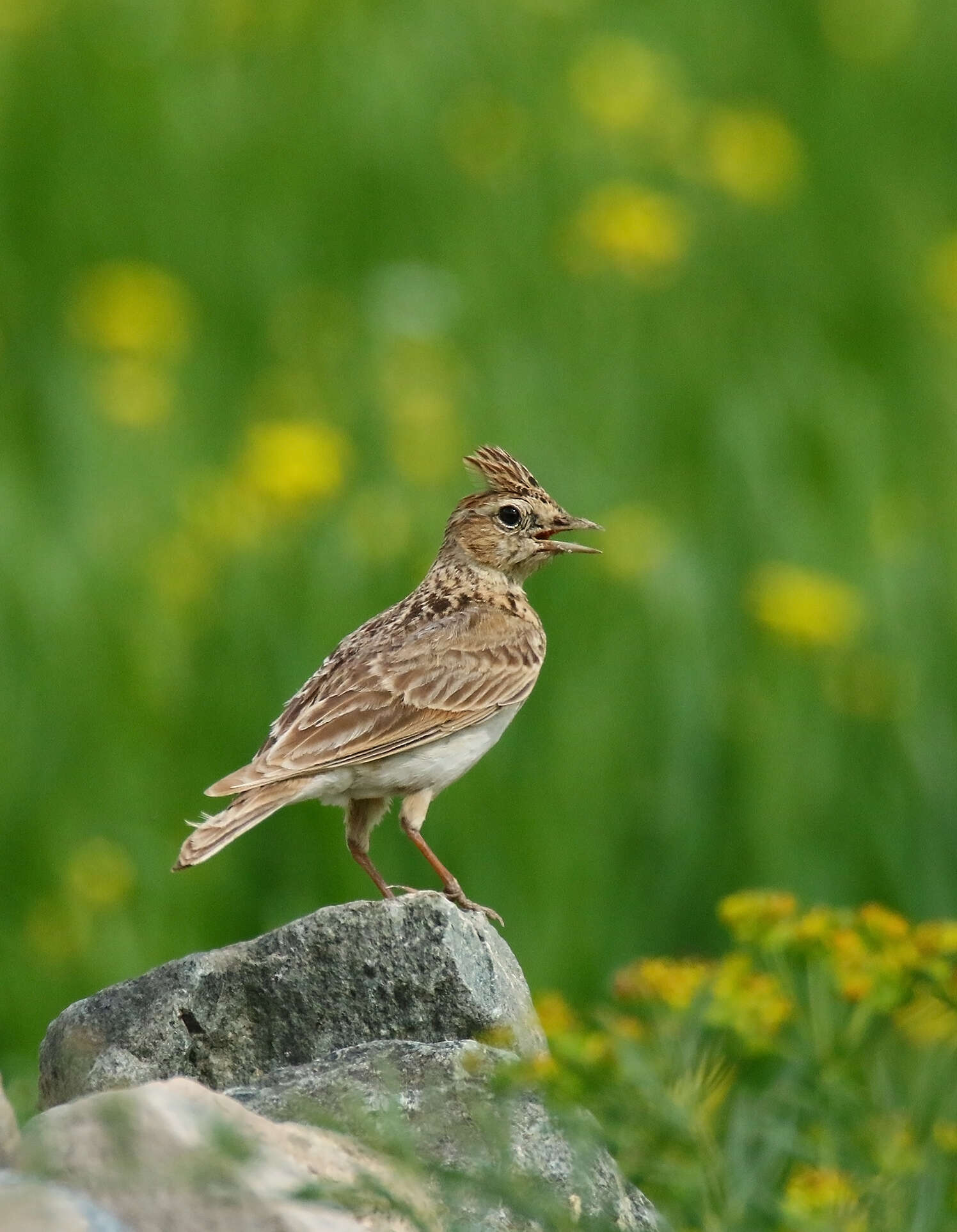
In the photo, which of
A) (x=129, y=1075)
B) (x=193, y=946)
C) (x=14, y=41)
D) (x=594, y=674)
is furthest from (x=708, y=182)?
(x=129, y=1075)

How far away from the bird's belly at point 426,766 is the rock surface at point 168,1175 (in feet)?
8.28

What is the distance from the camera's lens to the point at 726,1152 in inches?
156

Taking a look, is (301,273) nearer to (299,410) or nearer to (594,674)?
(299,410)

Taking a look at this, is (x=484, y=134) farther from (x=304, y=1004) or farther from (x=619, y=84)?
(x=304, y=1004)

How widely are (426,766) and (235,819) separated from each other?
33.6 inches

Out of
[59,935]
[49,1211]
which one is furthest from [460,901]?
[59,935]

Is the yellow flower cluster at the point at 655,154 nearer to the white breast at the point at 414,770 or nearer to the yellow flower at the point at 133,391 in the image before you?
the yellow flower at the point at 133,391

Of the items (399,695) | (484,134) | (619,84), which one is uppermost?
(619,84)

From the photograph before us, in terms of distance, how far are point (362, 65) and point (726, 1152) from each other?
14159 mm

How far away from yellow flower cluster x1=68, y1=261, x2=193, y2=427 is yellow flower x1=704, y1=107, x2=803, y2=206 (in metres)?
4.10

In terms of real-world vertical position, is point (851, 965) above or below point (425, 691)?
below

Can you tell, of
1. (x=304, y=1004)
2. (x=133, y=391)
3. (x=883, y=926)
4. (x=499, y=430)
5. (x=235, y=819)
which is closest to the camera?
(x=883, y=926)

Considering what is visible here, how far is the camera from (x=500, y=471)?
7098mm

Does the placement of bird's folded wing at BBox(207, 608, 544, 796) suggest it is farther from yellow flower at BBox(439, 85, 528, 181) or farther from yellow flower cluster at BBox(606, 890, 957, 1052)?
yellow flower at BBox(439, 85, 528, 181)
